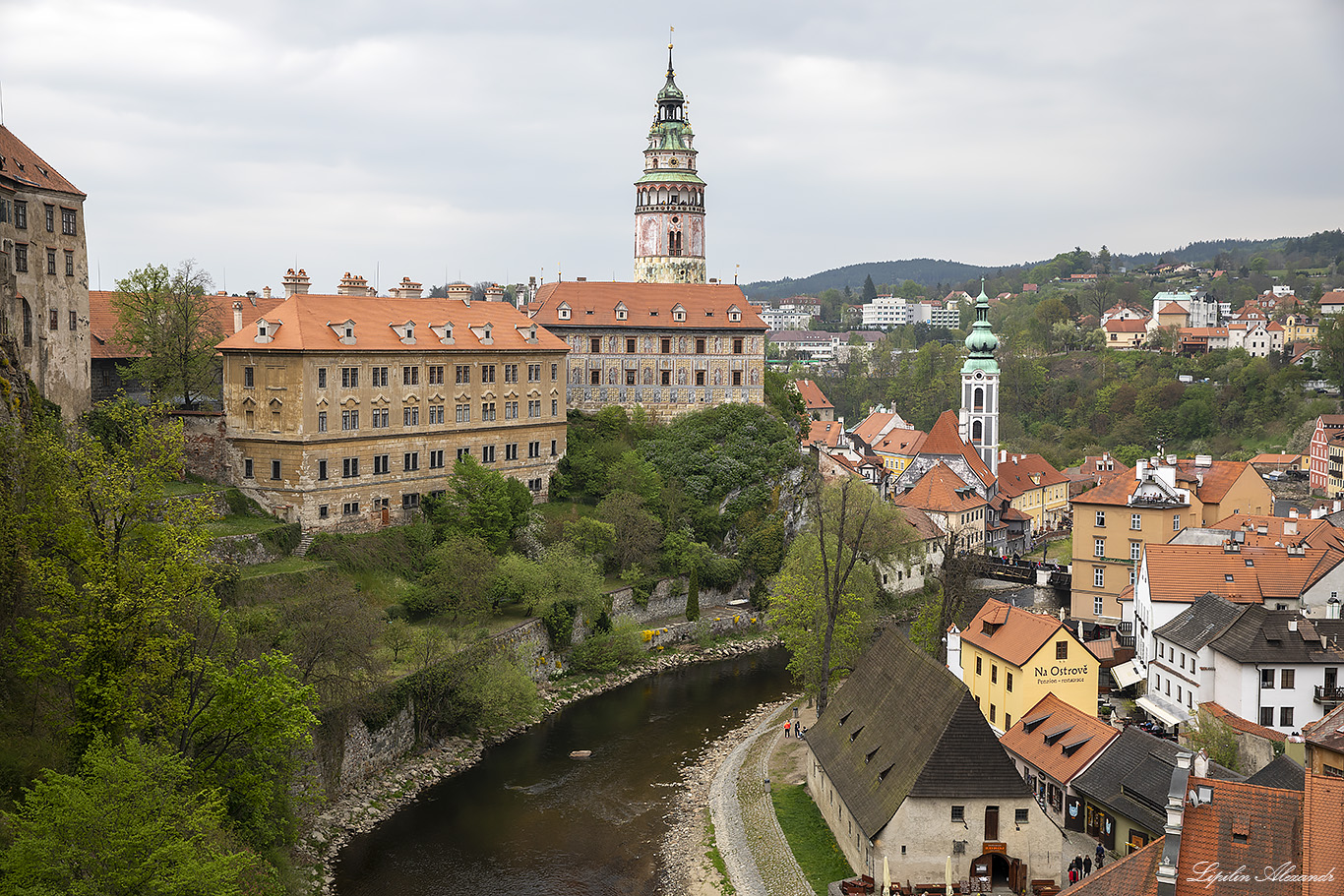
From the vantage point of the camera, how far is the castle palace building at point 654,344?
211 feet

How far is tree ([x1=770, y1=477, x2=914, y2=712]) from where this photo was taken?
1529 inches

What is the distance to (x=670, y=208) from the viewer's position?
74500mm

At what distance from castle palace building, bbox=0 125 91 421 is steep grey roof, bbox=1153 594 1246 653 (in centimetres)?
3701

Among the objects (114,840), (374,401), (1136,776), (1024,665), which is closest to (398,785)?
(114,840)

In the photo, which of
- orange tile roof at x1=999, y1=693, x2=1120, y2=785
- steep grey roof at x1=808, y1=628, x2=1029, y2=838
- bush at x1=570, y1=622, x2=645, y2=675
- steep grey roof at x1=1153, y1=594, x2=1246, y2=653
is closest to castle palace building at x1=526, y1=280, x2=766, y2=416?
bush at x1=570, y1=622, x2=645, y2=675

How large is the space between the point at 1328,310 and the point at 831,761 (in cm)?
11741

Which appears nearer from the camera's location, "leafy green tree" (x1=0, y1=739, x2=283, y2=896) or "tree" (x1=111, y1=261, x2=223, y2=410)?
"leafy green tree" (x1=0, y1=739, x2=283, y2=896)

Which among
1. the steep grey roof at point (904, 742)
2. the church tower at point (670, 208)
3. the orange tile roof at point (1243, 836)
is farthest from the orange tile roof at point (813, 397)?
the orange tile roof at point (1243, 836)

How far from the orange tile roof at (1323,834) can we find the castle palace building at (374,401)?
36.3 meters

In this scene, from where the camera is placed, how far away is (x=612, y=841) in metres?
32.4

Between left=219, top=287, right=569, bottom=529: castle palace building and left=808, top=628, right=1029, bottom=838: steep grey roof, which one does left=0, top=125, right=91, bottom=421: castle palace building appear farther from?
left=808, top=628, right=1029, bottom=838: steep grey roof

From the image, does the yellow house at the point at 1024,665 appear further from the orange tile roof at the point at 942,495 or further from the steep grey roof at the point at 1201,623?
the orange tile roof at the point at 942,495

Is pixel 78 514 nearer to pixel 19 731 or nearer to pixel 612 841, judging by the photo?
pixel 19 731

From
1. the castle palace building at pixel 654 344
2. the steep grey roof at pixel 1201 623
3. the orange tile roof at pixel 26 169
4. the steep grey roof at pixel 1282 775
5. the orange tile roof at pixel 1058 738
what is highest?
the orange tile roof at pixel 26 169
